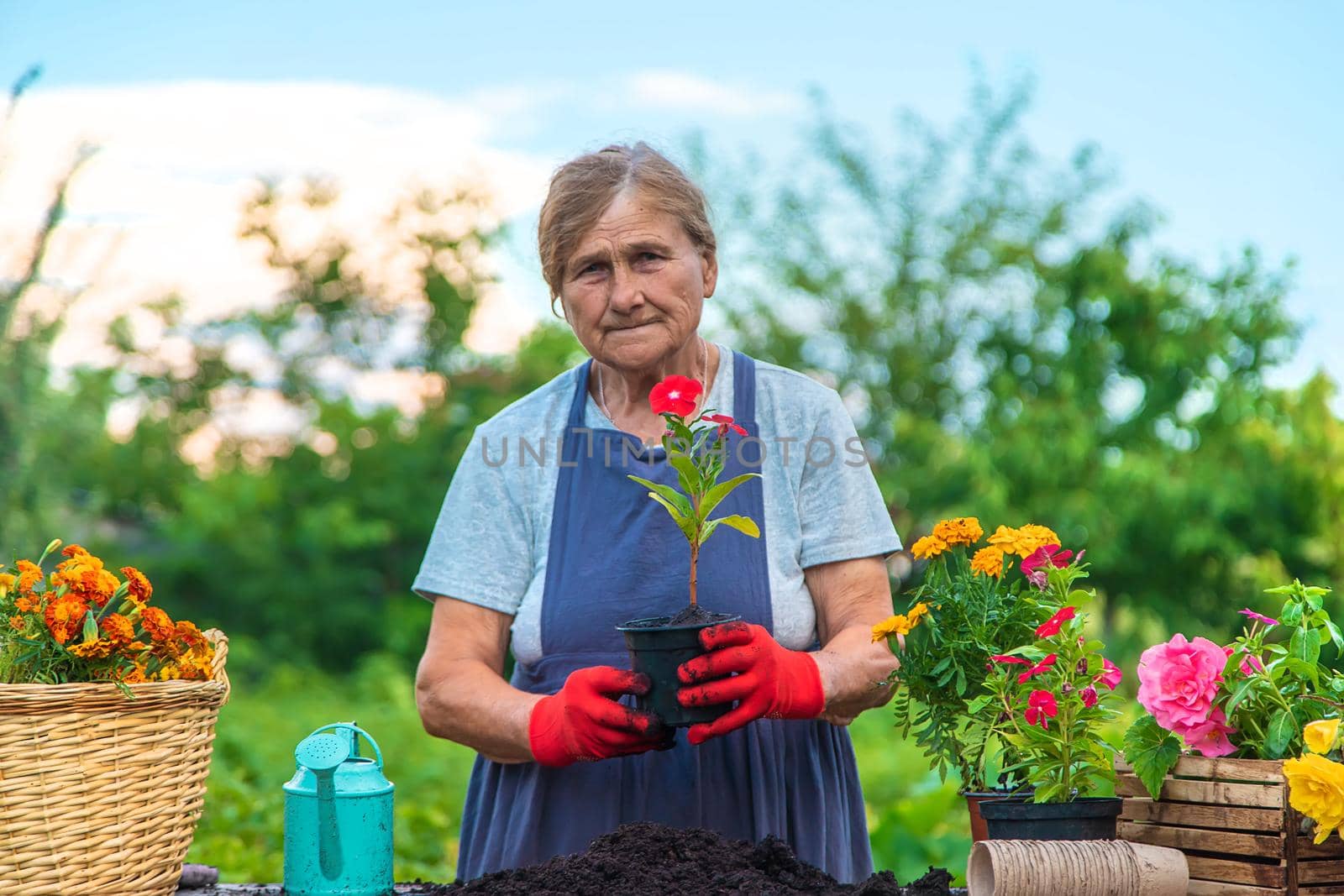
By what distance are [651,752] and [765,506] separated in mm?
505

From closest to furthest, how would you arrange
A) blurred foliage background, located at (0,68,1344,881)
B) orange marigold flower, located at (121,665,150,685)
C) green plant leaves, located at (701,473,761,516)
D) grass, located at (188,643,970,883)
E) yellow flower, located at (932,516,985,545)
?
1. orange marigold flower, located at (121,665,150,685)
2. yellow flower, located at (932,516,985,545)
3. green plant leaves, located at (701,473,761,516)
4. grass, located at (188,643,970,883)
5. blurred foliage background, located at (0,68,1344,881)

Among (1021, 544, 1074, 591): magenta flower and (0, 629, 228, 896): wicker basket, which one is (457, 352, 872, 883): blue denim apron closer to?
(1021, 544, 1074, 591): magenta flower

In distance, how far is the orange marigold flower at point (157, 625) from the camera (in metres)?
1.73

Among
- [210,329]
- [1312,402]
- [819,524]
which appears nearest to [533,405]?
[819,524]

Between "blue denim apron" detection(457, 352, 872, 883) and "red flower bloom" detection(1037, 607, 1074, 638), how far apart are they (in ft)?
2.17

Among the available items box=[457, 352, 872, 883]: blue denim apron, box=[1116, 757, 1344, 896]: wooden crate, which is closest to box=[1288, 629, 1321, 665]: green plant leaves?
box=[1116, 757, 1344, 896]: wooden crate

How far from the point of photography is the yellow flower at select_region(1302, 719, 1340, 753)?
1504 mm

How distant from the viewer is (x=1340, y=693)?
5.39ft

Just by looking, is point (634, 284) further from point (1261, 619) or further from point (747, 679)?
point (1261, 619)

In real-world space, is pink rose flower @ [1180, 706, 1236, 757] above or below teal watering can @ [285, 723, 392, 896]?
above

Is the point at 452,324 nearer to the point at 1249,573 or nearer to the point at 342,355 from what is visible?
the point at 342,355

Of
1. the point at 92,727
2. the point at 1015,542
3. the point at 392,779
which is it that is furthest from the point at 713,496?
the point at 392,779

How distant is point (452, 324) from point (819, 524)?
11019 mm

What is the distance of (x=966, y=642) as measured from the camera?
175cm
